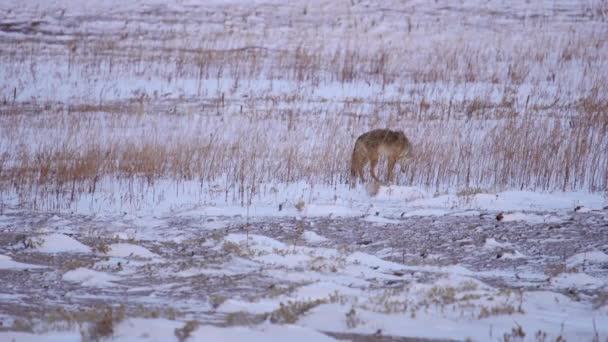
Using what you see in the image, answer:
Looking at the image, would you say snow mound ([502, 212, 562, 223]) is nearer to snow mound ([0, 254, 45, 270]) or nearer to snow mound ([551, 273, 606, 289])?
snow mound ([551, 273, 606, 289])

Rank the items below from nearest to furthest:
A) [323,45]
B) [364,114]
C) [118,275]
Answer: [118,275] → [364,114] → [323,45]

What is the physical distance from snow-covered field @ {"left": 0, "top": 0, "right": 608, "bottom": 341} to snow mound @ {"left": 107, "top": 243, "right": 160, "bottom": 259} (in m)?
0.03

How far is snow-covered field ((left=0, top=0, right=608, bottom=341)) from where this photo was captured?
5.25m

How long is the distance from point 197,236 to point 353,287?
2728mm

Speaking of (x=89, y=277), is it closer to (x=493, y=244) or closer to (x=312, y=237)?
(x=312, y=237)

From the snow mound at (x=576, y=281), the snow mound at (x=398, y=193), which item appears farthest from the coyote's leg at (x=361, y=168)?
the snow mound at (x=576, y=281)

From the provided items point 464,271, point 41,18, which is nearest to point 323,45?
point 41,18

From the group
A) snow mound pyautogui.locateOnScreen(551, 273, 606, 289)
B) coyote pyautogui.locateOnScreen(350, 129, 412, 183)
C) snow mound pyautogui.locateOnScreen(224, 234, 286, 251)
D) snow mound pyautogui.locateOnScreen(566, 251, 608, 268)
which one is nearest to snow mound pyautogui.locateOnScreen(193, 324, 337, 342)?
snow mound pyautogui.locateOnScreen(551, 273, 606, 289)

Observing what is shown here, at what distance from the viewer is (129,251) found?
285 inches

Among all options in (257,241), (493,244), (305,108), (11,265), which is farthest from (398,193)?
(305,108)

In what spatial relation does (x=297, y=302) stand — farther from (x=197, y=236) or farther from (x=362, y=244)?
(x=197, y=236)

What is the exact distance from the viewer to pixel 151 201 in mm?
10297

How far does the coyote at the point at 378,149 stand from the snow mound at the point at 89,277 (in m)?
5.23

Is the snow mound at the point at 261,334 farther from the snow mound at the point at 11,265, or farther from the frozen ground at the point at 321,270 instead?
the snow mound at the point at 11,265
